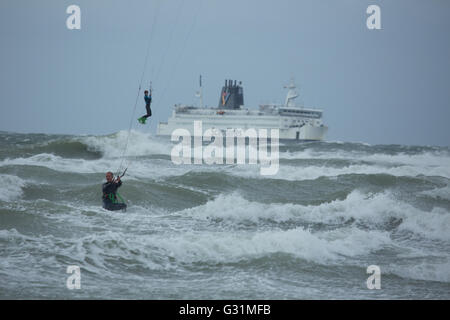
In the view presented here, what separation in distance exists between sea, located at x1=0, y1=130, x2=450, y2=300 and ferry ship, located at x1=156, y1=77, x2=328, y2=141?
57411mm

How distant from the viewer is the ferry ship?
74750 millimetres

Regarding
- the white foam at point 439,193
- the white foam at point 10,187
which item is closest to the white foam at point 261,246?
the white foam at point 10,187

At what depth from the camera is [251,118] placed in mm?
76562

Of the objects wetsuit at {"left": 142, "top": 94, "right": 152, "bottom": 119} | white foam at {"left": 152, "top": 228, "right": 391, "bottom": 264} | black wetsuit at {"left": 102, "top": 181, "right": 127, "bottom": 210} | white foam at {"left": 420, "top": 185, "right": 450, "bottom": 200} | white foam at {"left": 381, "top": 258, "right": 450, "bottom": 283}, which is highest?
wetsuit at {"left": 142, "top": 94, "right": 152, "bottom": 119}

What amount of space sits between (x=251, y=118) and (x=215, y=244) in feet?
224

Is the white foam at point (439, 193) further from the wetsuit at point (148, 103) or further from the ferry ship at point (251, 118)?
the ferry ship at point (251, 118)

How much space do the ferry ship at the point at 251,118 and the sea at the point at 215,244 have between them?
188 ft

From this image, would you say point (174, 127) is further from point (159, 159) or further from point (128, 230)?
point (128, 230)

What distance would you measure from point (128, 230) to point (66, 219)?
1.48 metres

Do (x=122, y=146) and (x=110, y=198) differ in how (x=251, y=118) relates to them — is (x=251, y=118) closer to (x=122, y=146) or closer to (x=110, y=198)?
(x=122, y=146)

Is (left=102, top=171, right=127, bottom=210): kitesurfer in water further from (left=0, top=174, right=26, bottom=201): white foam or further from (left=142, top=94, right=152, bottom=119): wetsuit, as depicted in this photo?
(left=0, top=174, right=26, bottom=201): white foam

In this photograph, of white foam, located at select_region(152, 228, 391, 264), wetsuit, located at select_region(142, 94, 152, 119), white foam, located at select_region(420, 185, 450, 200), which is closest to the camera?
white foam, located at select_region(152, 228, 391, 264)

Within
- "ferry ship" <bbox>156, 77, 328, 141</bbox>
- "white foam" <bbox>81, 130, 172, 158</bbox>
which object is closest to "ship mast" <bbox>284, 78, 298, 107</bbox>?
"ferry ship" <bbox>156, 77, 328, 141</bbox>
